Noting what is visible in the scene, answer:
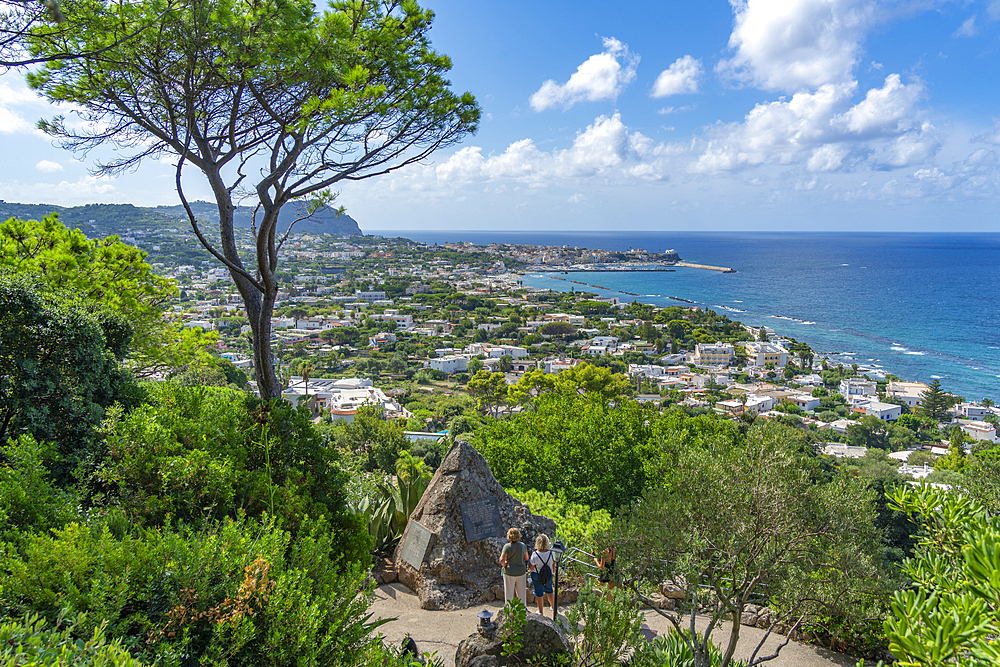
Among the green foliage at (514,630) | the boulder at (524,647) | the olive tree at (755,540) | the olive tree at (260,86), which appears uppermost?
the olive tree at (260,86)

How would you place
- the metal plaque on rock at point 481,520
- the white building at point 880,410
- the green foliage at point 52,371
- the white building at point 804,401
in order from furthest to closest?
the white building at point 804,401 < the white building at point 880,410 < the metal plaque on rock at point 481,520 < the green foliage at point 52,371

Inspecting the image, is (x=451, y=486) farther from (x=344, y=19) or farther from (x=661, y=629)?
(x=344, y=19)

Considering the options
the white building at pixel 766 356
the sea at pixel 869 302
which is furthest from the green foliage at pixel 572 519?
the white building at pixel 766 356

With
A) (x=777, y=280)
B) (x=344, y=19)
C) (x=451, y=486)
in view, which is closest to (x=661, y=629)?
(x=451, y=486)

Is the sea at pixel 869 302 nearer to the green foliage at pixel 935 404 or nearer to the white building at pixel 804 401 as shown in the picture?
the green foliage at pixel 935 404

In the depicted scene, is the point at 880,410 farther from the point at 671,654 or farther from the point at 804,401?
the point at 671,654

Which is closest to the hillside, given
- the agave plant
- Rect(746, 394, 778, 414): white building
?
Rect(746, 394, 778, 414): white building
